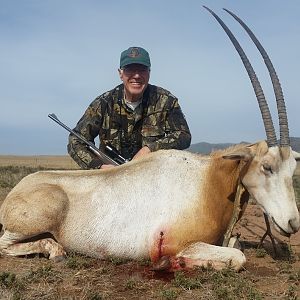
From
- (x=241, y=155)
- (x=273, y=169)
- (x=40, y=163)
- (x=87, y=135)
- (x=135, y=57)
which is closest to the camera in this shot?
(x=273, y=169)

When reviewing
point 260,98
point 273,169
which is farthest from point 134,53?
point 273,169

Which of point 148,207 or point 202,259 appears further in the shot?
point 148,207

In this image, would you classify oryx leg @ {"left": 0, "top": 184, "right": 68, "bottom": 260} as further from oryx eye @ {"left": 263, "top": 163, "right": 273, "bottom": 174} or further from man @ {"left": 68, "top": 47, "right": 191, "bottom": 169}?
oryx eye @ {"left": 263, "top": 163, "right": 273, "bottom": 174}

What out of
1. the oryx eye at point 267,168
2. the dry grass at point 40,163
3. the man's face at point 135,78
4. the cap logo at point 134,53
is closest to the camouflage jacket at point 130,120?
the man's face at point 135,78

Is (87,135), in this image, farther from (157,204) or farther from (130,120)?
(157,204)

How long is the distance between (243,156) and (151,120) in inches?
112

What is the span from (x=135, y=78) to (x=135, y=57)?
327mm

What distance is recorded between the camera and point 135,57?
24.5 feet

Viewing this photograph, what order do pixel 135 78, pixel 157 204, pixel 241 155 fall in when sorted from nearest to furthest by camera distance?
1. pixel 241 155
2. pixel 157 204
3. pixel 135 78

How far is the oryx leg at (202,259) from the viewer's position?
5.20 m

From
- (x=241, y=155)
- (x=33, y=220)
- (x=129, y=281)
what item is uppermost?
(x=241, y=155)

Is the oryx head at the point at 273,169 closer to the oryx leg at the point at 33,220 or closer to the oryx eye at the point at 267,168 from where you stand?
the oryx eye at the point at 267,168

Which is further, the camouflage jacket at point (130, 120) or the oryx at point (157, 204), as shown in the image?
the camouflage jacket at point (130, 120)

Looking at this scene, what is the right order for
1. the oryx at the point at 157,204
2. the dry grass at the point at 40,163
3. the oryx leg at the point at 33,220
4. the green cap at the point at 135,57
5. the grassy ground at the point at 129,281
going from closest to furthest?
the grassy ground at the point at 129,281 < the oryx at the point at 157,204 < the oryx leg at the point at 33,220 < the green cap at the point at 135,57 < the dry grass at the point at 40,163
